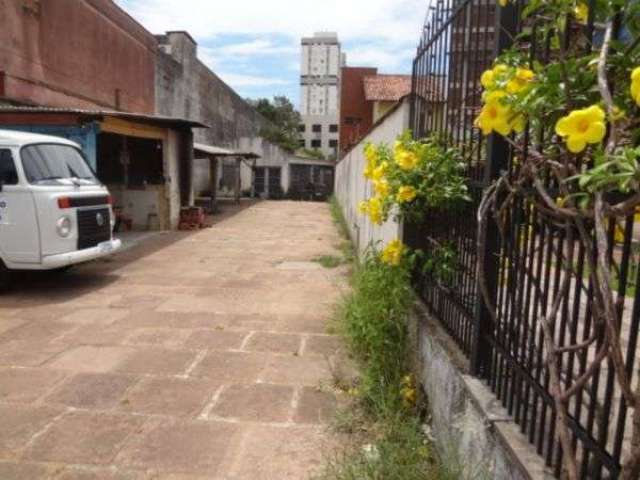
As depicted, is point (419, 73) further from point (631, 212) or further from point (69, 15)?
point (69, 15)

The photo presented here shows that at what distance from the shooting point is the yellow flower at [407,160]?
3.22m

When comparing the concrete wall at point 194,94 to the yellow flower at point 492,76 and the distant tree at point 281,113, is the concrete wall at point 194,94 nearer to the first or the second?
the yellow flower at point 492,76

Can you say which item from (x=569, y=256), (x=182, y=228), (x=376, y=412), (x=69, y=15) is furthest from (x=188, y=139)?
(x=569, y=256)

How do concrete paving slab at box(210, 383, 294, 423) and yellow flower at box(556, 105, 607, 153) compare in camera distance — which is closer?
yellow flower at box(556, 105, 607, 153)

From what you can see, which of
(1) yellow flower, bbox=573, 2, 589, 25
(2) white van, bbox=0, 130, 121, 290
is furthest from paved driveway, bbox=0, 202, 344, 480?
(1) yellow flower, bbox=573, 2, 589, 25

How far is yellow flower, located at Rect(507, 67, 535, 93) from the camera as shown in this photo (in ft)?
5.16

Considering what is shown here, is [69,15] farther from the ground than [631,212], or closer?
farther from the ground

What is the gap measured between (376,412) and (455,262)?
42.9 inches

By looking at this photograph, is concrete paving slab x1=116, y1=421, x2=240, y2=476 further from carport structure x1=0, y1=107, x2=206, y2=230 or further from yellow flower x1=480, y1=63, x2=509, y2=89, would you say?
carport structure x1=0, y1=107, x2=206, y2=230

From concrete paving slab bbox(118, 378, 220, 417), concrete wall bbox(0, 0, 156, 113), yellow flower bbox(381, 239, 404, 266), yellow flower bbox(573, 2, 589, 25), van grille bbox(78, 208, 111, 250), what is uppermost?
concrete wall bbox(0, 0, 156, 113)

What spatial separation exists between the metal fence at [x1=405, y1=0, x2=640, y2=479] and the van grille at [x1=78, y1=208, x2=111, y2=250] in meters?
4.70

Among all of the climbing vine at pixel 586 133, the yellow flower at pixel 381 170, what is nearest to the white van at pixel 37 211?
the yellow flower at pixel 381 170

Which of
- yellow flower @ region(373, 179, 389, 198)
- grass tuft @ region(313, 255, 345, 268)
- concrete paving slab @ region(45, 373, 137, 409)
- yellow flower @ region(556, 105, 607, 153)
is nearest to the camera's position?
yellow flower @ region(556, 105, 607, 153)

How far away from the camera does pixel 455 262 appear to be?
3082 millimetres
